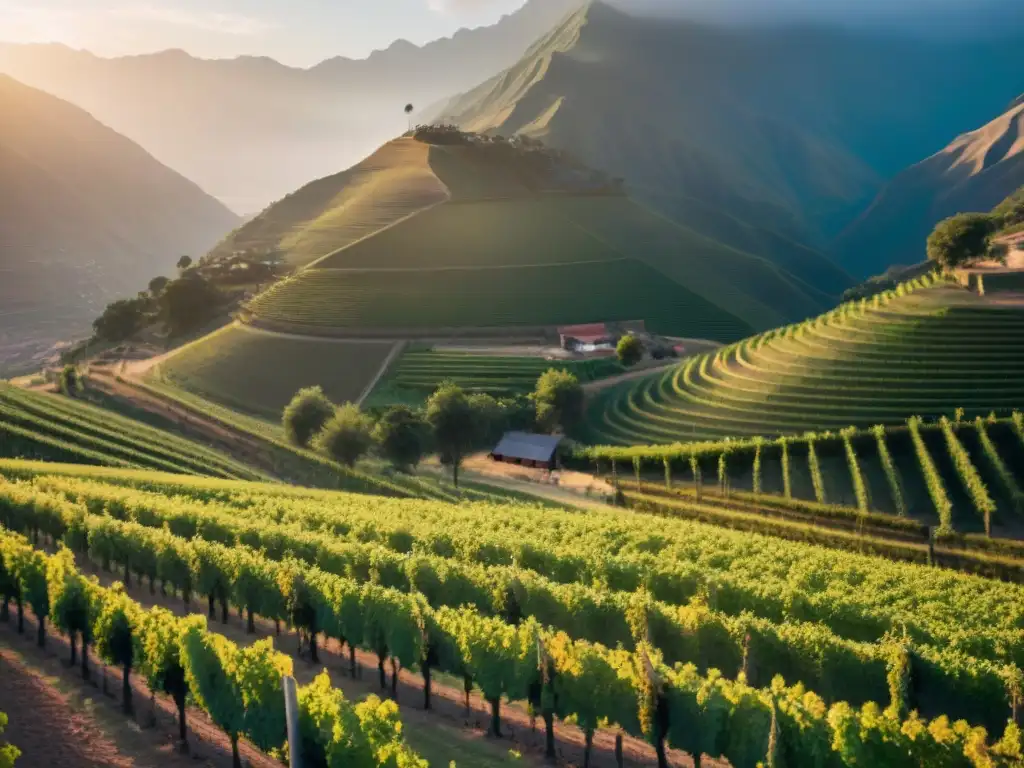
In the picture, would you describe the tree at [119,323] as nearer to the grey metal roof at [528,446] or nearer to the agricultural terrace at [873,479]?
the grey metal roof at [528,446]

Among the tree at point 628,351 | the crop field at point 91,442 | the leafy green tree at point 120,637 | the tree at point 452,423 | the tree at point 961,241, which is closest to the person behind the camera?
the leafy green tree at point 120,637

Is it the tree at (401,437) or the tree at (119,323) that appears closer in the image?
the tree at (401,437)

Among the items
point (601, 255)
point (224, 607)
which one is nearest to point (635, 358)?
point (601, 255)

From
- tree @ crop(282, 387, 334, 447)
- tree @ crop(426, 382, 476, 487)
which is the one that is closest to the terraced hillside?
tree @ crop(426, 382, 476, 487)

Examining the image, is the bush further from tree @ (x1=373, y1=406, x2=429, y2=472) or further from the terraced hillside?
the terraced hillside

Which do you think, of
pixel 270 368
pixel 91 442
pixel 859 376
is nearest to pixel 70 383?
pixel 270 368

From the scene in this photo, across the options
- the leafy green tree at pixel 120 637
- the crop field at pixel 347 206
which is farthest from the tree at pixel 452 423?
the crop field at pixel 347 206
